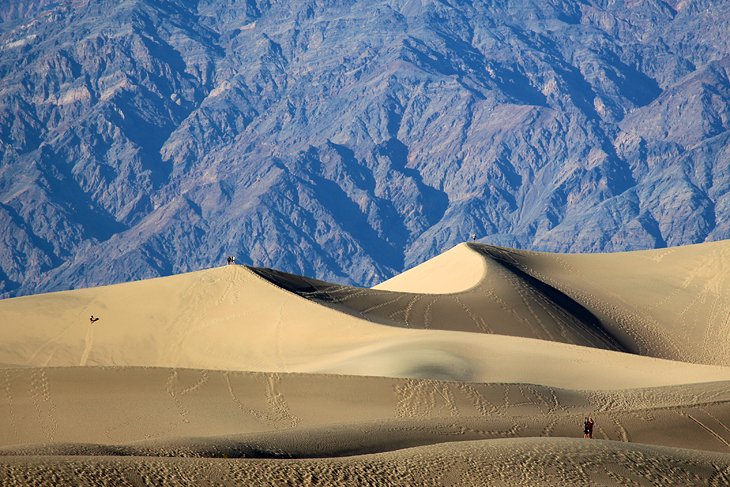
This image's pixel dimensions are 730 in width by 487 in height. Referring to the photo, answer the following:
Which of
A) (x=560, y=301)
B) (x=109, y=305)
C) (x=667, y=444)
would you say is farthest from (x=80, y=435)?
(x=560, y=301)

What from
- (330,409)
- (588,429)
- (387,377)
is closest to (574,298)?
(387,377)

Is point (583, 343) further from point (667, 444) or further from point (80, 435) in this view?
point (80, 435)

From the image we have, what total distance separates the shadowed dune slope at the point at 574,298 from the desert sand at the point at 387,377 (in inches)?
7.3

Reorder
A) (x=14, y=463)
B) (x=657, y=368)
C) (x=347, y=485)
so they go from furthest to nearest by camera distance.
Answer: (x=657, y=368)
(x=347, y=485)
(x=14, y=463)

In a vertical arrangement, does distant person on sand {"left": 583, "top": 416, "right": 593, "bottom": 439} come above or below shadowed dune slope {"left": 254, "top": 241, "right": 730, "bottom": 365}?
above

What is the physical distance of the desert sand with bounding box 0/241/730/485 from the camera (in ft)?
86.7

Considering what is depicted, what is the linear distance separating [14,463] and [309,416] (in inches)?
620

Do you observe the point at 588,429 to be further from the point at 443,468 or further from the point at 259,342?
the point at 259,342

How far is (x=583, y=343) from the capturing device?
2576 inches

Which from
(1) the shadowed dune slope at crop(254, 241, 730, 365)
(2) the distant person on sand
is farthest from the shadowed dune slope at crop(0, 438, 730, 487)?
(1) the shadowed dune slope at crop(254, 241, 730, 365)

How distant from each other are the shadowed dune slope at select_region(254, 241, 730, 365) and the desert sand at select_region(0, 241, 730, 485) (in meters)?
0.19

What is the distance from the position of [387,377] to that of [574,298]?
114 ft

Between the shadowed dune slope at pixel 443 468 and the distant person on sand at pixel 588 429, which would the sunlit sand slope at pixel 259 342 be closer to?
the distant person on sand at pixel 588 429

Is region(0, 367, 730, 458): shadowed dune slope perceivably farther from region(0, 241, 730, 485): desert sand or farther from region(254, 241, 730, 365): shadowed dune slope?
region(254, 241, 730, 365): shadowed dune slope
